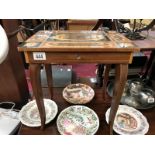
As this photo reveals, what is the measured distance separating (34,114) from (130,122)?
23.2 inches

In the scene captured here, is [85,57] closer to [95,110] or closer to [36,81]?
[36,81]

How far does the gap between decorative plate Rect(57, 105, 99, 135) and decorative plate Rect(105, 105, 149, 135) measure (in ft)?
0.33

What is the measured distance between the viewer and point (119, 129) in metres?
0.81

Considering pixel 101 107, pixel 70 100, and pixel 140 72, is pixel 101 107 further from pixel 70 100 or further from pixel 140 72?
pixel 140 72

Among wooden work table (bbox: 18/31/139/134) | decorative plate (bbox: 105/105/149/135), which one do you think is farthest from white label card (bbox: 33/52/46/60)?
decorative plate (bbox: 105/105/149/135)

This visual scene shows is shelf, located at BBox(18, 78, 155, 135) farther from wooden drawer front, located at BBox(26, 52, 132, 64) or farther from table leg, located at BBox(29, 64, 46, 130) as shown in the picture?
wooden drawer front, located at BBox(26, 52, 132, 64)

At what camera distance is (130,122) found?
2.81 ft

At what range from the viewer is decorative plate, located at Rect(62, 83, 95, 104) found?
983 mm

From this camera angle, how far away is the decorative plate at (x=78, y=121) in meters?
0.79

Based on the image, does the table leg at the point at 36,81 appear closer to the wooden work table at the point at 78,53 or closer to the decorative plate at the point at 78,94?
the wooden work table at the point at 78,53
